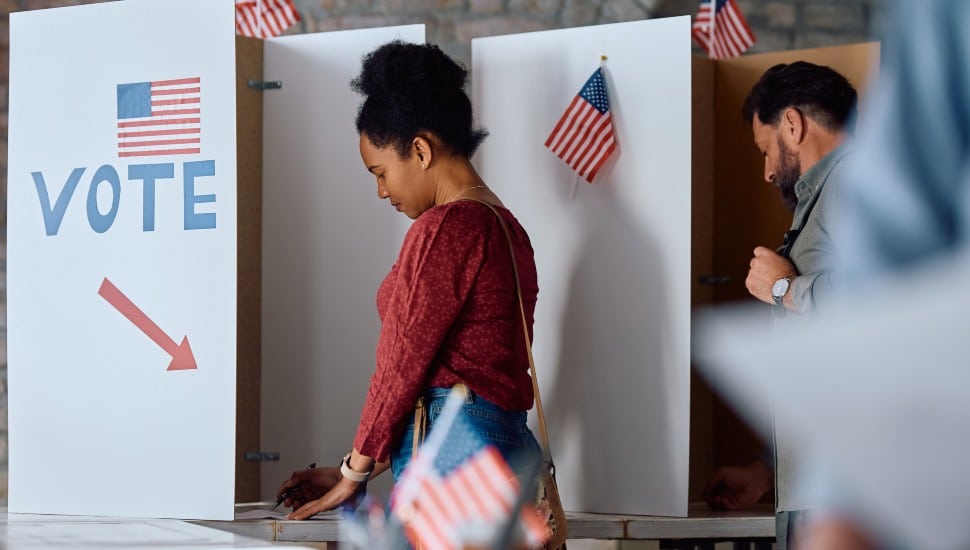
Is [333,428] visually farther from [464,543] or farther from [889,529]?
[889,529]

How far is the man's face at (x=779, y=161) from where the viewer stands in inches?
100

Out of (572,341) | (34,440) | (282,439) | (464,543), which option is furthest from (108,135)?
(464,543)

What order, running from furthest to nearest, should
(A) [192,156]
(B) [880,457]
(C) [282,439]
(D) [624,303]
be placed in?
(C) [282,439] < (D) [624,303] < (A) [192,156] < (B) [880,457]

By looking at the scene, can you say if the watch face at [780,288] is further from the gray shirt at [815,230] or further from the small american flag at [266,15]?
the small american flag at [266,15]

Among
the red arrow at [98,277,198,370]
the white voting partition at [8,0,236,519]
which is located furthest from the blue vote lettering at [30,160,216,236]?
the red arrow at [98,277,198,370]

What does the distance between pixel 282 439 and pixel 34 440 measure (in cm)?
63

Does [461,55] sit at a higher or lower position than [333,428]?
higher

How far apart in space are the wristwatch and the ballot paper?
187 cm

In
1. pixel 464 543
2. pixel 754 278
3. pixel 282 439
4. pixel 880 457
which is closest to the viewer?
pixel 880 457

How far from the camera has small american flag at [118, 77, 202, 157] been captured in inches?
105

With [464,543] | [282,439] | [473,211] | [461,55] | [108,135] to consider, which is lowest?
[282,439]

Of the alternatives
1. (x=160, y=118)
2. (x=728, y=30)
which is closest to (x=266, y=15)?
(x=160, y=118)

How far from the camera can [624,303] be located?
9.70ft

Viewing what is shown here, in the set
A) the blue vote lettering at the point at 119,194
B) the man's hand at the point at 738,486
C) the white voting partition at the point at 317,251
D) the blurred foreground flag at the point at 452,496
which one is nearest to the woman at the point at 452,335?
the blue vote lettering at the point at 119,194
